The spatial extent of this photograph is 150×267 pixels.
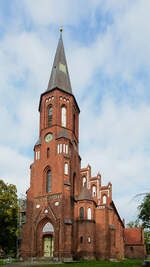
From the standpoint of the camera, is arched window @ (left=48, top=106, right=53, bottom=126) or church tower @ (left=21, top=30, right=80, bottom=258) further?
arched window @ (left=48, top=106, right=53, bottom=126)

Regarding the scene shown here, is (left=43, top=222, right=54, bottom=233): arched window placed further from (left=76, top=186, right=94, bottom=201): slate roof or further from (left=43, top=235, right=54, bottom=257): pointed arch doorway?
(left=76, top=186, right=94, bottom=201): slate roof

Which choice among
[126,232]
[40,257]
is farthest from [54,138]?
[126,232]

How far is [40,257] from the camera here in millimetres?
32219

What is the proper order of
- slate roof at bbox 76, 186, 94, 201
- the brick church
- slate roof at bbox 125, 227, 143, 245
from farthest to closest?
1. slate roof at bbox 125, 227, 143, 245
2. slate roof at bbox 76, 186, 94, 201
3. the brick church

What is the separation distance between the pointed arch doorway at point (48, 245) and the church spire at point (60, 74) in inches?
778

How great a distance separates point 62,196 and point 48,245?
19.1 feet

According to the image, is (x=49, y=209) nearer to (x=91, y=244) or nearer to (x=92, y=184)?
(x=91, y=244)

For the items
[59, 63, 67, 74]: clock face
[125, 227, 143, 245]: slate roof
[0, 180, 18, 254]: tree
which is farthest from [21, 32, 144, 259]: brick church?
[125, 227, 143, 245]: slate roof

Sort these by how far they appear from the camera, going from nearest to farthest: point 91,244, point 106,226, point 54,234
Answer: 1. point 54,234
2. point 91,244
3. point 106,226

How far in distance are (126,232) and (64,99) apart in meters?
33.4

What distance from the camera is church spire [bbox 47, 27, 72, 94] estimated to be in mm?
41138

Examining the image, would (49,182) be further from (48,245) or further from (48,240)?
Result: (48,245)

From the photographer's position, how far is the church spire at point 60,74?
4114 centimetres

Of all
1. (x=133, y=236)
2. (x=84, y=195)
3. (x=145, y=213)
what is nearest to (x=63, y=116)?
(x=84, y=195)
